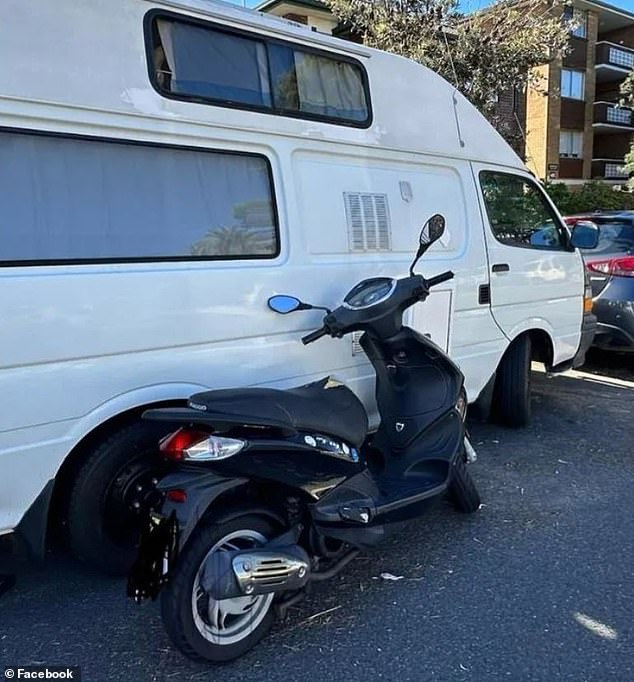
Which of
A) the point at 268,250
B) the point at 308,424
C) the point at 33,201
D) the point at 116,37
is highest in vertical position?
the point at 116,37

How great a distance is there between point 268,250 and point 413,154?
4.45ft

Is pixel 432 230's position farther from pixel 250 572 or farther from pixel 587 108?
pixel 587 108

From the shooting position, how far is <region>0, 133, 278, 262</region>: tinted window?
2.55 m

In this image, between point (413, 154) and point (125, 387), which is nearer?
point (125, 387)

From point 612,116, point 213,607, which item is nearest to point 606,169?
point 612,116

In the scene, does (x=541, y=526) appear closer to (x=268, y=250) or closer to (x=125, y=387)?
(x=268, y=250)

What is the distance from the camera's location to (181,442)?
2438mm

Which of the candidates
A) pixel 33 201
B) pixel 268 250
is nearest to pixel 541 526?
pixel 268 250

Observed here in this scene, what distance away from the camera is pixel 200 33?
305 cm

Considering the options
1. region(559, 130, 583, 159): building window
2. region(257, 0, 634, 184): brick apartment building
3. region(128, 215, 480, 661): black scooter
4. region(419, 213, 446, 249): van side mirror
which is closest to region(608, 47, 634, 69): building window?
region(257, 0, 634, 184): brick apartment building

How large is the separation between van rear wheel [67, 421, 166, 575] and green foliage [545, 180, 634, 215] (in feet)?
63.6

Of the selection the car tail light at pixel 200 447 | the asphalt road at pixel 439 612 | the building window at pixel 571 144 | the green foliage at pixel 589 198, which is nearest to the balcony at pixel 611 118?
Answer: the building window at pixel 571 144

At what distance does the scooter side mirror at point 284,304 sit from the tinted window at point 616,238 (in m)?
4.90

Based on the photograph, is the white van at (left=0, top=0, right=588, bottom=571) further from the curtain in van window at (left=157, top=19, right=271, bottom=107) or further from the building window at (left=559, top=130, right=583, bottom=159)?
the building window at (left=559, top=130, right=583, bottom=159)
